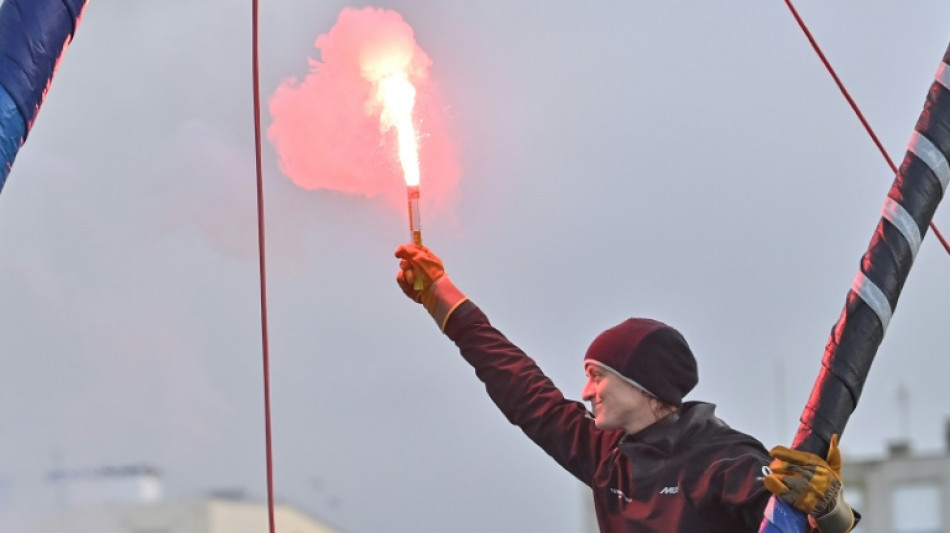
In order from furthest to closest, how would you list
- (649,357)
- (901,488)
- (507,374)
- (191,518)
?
(901,488)
(191,518)
(507,374)
(649,357)

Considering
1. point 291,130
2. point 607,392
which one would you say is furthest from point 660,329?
point 291,130

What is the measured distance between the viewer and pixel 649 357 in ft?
18.7

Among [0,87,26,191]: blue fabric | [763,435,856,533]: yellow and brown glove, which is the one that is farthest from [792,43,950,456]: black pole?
[0,87,26,191]: blue fabric

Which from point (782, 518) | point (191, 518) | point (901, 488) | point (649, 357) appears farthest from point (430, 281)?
point (901, 488)

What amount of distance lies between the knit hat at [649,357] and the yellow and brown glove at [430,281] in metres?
0.64

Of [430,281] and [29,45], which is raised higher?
[29,45]

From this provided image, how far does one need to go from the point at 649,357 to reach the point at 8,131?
1924 mm

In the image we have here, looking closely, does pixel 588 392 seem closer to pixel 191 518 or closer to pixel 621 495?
pixel 621 495

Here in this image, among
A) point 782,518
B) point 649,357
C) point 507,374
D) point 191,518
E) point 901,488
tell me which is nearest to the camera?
point 782,518

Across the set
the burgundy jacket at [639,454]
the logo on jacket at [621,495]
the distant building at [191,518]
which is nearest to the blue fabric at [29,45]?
the burgundy jacket at [639,454]

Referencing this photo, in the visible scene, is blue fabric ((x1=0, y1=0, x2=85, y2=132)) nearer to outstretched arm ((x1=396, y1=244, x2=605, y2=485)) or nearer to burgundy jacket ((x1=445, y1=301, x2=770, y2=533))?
outstretched arm ((x1=396, y1=244, x2=605, y2=485))

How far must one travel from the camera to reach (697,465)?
561 cm

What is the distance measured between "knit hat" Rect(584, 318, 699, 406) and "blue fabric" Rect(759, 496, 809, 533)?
0.51m

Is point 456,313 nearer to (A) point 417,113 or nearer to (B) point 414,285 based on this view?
(B) point 414,285
